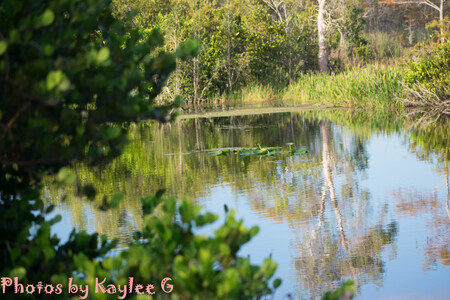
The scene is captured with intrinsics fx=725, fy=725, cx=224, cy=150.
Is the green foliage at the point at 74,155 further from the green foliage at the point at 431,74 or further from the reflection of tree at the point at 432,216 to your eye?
the green foliage at the point at 431,74

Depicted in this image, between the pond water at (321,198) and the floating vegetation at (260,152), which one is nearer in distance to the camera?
the pond water at (321,198)

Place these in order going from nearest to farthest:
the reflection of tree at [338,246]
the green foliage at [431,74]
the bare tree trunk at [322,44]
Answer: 1. the reflection of tree at [338,246]
2. the green foliage at [431,74]
3. the bare tree trunk at [322,44]

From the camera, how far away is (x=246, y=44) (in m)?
29.2

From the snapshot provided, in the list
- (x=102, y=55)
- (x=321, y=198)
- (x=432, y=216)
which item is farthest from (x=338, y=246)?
(x=102, y=55)

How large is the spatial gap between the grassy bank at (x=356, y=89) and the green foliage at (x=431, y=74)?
982mm

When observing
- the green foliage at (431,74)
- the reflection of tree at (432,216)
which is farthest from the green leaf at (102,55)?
the green foliage at (431,74)

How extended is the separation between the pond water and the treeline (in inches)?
482

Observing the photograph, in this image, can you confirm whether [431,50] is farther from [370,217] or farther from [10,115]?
[10,115]

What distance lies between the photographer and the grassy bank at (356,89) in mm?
19828

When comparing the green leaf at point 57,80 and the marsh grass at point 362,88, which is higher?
the green leaf at point 57,80

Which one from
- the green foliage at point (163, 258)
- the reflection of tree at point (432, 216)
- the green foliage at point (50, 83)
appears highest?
the green foliage at point (50, 83)

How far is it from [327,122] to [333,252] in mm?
12195

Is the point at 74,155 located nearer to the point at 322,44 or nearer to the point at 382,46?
the point at 322,44

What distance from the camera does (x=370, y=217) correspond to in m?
6.54
